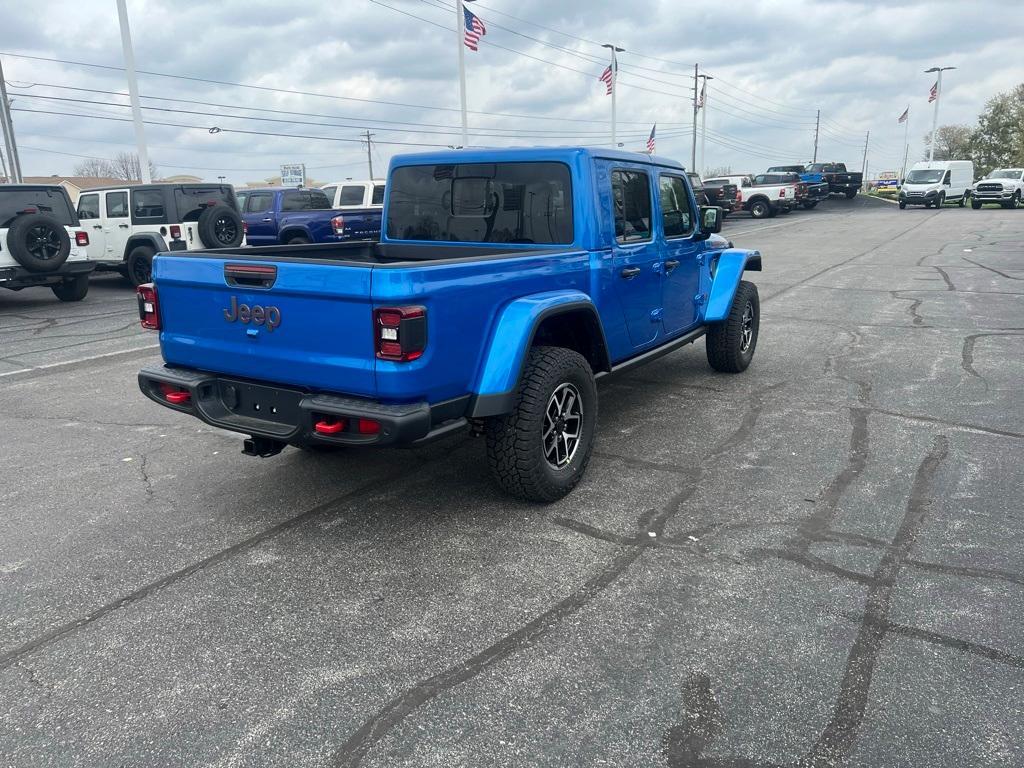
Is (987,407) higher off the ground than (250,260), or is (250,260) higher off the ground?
(250,260)

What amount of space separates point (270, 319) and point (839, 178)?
48279 millimetres

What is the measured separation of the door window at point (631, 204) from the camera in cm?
492

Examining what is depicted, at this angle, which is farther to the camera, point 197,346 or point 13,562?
point 197,346

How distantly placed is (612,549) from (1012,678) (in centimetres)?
162

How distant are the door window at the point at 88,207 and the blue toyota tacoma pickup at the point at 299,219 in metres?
2.88

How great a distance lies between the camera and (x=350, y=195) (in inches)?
706

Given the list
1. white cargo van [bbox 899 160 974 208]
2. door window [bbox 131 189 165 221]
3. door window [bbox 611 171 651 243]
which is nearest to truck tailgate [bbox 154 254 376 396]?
door window [bbox 611 171 651 243]

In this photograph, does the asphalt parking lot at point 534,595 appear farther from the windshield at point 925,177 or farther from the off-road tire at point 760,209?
the windshield at point 925,177

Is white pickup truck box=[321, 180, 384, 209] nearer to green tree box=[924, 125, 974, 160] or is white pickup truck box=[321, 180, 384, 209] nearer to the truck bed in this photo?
the truck bed

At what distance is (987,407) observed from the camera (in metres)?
5.89

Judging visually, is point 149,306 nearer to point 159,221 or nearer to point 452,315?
point 452,315

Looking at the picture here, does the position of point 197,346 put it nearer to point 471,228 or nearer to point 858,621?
point 471,228

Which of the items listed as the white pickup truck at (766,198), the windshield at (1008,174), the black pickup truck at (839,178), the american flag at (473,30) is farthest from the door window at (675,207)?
the black pickup truck at (839,178)

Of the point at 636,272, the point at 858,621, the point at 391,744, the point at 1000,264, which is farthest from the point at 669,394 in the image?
the point at 1000,264
